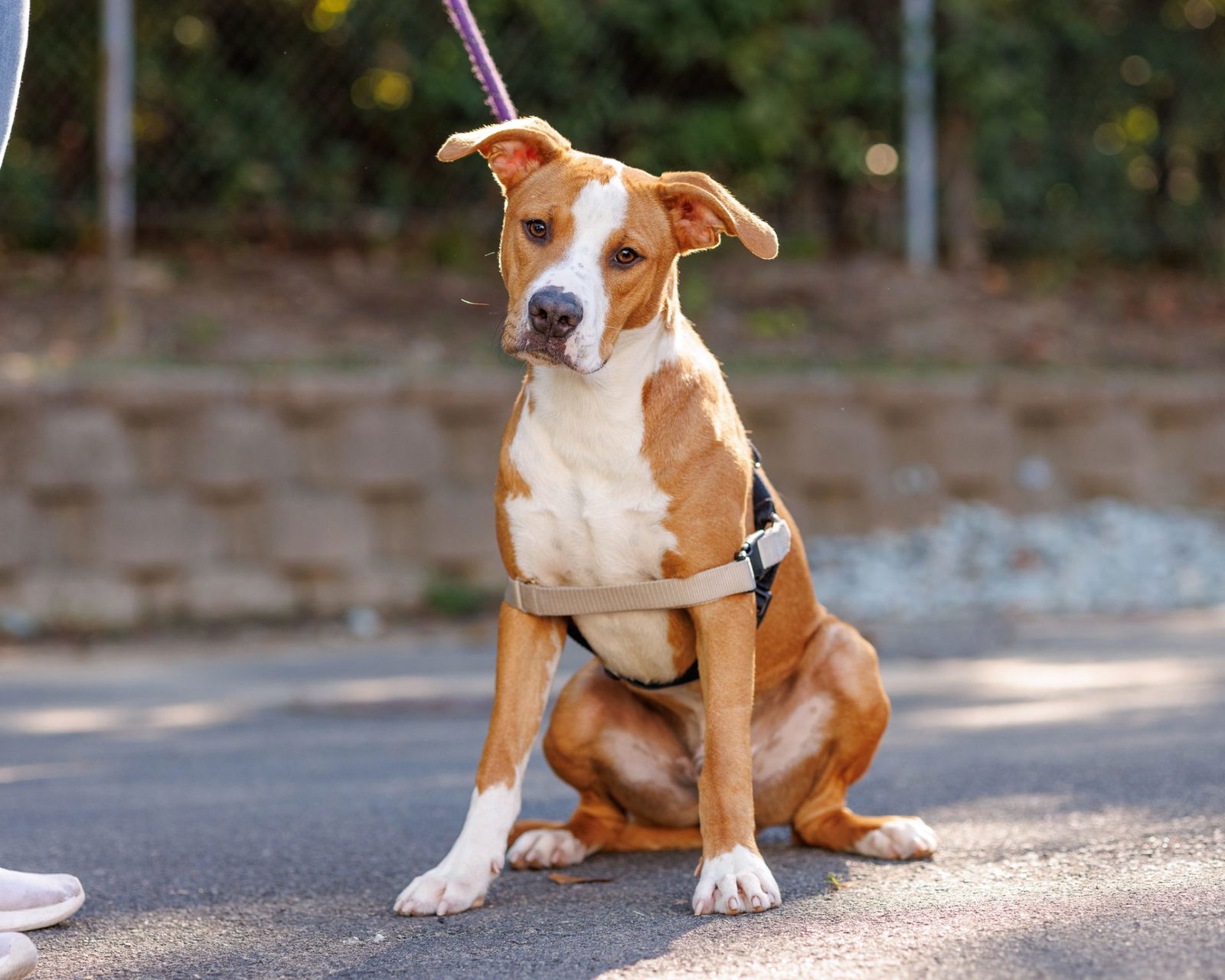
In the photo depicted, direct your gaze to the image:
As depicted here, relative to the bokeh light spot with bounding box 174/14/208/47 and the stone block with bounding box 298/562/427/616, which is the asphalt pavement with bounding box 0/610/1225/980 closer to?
the stone block with bounding box 298/562/427/616

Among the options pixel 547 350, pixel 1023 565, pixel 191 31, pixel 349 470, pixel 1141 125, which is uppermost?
pixel 191 31

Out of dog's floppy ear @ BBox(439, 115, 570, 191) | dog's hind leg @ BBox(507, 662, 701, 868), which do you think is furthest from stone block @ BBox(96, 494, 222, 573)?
dog's floppy ear @ BBox(439, 115, 570, 191)

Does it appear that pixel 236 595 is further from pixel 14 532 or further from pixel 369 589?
pixel 14 532

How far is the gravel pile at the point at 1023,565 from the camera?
6.70 m

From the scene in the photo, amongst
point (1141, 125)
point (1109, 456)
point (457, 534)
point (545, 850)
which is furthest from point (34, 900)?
point (1141, 125)

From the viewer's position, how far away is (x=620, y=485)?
2.84 meters

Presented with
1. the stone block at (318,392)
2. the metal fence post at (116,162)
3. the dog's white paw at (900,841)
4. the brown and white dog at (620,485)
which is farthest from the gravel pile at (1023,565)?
the brown and white dog at (620,485)

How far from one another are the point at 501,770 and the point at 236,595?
4002 millimetres

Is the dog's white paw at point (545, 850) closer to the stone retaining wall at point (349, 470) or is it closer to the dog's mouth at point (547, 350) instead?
the dog's mouth at point (547, 350)

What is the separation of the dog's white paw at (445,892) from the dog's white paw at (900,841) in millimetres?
819

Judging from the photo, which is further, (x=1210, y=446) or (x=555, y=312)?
(x=1210, y=446)

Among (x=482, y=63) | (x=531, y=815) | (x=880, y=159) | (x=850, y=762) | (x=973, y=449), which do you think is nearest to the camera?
(x=850, y=762)

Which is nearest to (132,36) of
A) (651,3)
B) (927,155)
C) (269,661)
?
(651,3)

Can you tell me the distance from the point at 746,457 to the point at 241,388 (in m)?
4.06
